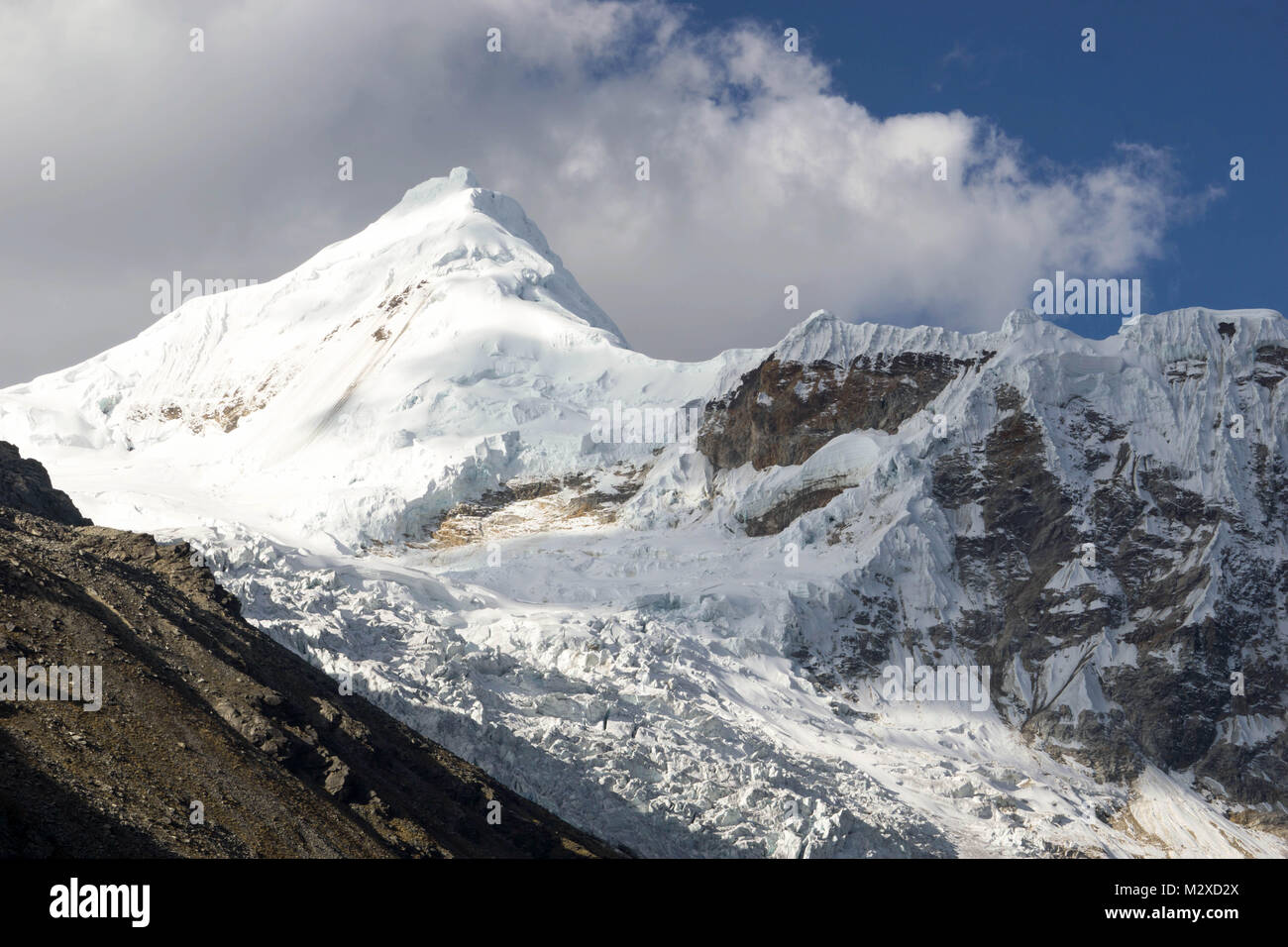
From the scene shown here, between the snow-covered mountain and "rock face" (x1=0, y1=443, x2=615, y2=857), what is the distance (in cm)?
1028

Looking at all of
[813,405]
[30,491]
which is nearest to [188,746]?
[30,491]

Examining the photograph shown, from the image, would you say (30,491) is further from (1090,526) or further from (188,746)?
(1090,526)

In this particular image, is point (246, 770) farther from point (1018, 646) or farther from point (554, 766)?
point (1018, 646)

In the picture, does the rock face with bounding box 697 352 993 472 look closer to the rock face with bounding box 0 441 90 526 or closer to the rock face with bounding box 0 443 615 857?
the rock face with bounding box 0 441 90 526

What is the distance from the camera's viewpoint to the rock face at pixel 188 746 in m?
36.0

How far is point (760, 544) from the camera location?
115m

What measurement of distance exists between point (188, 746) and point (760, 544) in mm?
77319

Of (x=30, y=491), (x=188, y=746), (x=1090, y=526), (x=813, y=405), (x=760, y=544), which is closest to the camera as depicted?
(x=188, y=746)

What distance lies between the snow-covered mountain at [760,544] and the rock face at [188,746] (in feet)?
33.7

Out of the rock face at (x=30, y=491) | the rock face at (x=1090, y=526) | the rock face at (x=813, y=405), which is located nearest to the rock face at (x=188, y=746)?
the rock face at (x=30, y=491)

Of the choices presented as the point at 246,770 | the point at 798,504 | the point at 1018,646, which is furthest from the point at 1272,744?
the point at 246,770

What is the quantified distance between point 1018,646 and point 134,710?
79700mm

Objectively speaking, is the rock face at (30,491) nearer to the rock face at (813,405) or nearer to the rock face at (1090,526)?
the rock face at (1090,526)

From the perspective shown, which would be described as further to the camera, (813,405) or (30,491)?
(813,405)
